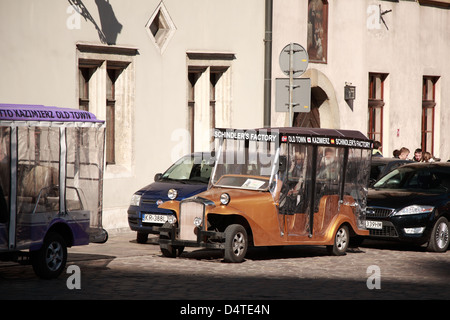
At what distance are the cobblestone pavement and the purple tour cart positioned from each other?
0.45m

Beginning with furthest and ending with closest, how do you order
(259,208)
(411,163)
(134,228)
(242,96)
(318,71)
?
(318,71) < (242,96) < (411,163) < (134,228) < (259,208)

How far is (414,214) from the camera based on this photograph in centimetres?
1742

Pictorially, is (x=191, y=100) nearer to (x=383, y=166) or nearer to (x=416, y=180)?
(x=383, y=166)

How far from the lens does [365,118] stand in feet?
93.4

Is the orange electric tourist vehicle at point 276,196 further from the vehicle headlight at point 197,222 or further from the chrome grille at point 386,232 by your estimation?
the chrome grille at point 386,232

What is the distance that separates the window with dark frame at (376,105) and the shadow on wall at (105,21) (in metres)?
10.6

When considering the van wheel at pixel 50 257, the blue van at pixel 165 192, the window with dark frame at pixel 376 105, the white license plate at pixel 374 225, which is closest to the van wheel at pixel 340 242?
the white license plate at pixel 374 225

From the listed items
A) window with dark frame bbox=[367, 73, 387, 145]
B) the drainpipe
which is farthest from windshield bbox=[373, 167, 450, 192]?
window with dark frame bbox=[367, 73, 387, 145]

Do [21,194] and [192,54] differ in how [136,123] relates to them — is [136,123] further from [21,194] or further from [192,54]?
[21,194]

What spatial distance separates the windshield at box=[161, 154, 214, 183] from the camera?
60.8ft

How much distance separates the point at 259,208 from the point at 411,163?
5.46 meters

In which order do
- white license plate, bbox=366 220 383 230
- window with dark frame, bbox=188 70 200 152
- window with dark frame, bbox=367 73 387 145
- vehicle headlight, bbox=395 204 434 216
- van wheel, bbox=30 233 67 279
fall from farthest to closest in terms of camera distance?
window with dark frame, bbox=367 73 387 145 < window with dark frame, bbox=188 70 200 152 < white license plate, bbox=366 220 383 230 < vehicle headlight, bbox=395 204 434 216 < van wheel, bbox=30 233 67 279

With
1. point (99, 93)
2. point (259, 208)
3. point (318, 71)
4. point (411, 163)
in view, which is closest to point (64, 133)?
point (259, 208)

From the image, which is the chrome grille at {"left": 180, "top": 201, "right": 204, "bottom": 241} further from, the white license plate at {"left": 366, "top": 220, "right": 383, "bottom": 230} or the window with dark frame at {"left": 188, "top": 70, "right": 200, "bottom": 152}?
the window with dark frame at {"left": 188, "top": 70, "right": 200, "bottom": 152}
